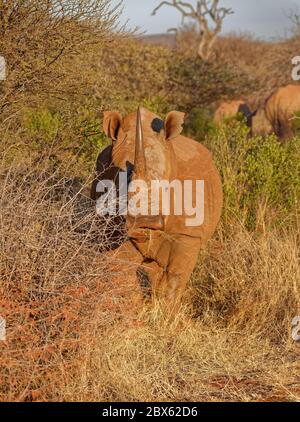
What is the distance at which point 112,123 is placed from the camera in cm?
684

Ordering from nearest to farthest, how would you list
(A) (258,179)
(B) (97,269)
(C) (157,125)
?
(B) (97,269) → (C) (157,125) → (A) (258,179)

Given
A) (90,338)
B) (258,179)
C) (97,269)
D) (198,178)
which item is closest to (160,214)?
(198,178)

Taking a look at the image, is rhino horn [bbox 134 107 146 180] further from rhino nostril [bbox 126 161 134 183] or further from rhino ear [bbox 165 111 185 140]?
rhino ear [bbox 165 111 185 140]

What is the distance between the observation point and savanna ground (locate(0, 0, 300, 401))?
5059mm

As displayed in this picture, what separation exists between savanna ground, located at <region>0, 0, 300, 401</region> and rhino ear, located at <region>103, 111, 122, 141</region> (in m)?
0.51

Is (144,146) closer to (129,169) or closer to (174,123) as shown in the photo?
(129,169)

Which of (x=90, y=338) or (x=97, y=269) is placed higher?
(x=97, y=269)

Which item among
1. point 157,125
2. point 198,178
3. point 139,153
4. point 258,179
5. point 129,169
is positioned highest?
point 157,125

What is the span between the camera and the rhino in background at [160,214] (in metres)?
6.38

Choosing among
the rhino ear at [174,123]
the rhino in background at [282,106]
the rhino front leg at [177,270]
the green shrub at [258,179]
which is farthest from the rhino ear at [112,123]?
the rhino in background at [282,106]

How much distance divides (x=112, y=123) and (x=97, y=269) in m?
1.80

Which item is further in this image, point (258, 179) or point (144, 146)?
point (258, 179)

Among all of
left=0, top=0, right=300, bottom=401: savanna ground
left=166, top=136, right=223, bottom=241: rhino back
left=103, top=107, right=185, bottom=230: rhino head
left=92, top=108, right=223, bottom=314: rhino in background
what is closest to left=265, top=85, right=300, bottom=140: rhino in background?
left=0, top=0, right=300, bottom=401: savanna ground

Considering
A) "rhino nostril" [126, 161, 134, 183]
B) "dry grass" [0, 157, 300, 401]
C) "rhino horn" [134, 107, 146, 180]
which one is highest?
"rhino horn" [134, 107, 146, 180]
